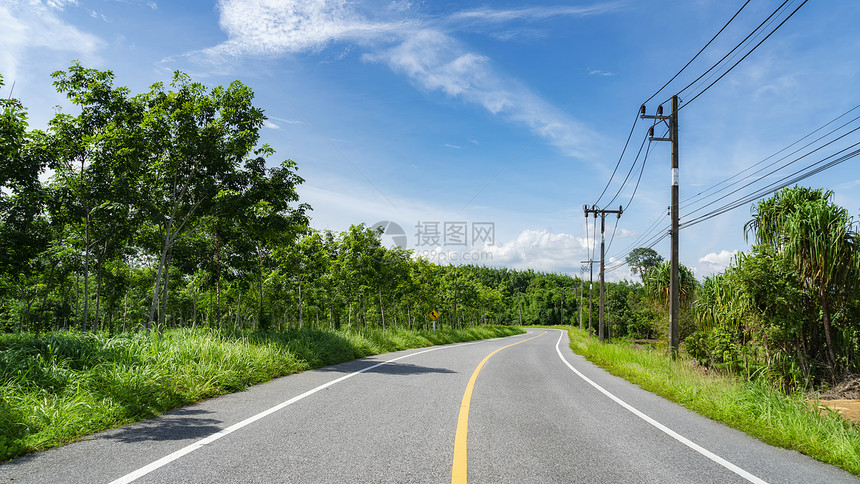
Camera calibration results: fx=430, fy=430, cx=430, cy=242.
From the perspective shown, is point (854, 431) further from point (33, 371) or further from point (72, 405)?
point (33, 371)

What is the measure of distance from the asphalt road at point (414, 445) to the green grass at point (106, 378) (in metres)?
0.37

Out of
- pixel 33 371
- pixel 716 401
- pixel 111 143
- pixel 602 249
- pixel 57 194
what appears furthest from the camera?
pixel 602 249

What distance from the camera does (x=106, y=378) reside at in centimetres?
617

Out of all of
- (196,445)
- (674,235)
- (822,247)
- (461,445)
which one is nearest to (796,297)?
(822,247)

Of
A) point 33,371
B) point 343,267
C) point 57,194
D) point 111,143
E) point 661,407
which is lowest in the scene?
point 661,407

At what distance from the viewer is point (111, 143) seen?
11.9m

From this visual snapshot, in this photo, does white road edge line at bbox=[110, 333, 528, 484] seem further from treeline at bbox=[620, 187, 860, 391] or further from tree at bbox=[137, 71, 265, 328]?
treeline at bbox=[620, 187, 860, 391]

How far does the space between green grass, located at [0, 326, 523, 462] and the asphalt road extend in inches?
14.5

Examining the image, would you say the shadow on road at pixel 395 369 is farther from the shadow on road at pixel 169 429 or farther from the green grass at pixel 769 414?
the shadow on road at pixel 169 429

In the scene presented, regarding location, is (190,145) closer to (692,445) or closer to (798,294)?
(692,445)

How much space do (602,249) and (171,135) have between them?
26446 mm

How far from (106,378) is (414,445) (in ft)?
15.6

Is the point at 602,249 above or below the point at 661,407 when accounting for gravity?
above

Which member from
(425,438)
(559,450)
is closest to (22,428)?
(425,438)
